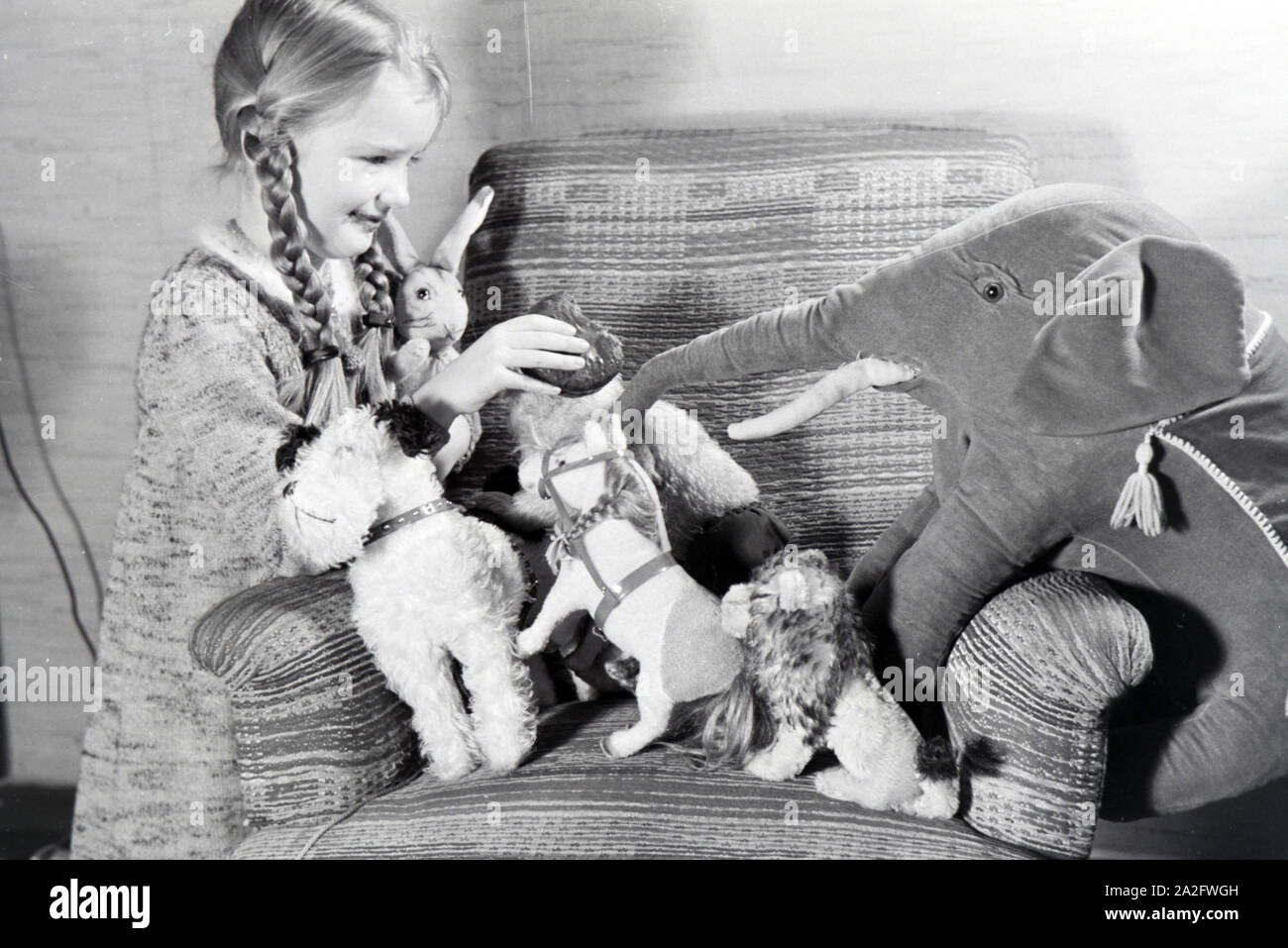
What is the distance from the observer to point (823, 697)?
904mm

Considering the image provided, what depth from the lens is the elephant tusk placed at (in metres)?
0.95

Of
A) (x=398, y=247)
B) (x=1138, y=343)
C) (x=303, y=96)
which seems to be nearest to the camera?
(x=1138, y=343)

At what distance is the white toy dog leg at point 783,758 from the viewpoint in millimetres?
937

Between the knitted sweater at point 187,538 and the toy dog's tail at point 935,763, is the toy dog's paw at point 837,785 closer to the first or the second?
the toy dog's tail at point 935,763

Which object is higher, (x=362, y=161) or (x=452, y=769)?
(x=362, y=161)

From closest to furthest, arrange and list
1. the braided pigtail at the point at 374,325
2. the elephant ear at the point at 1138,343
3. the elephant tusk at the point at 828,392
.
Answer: the elephant ear at the point at 1138,343 < the elephant tusk at the point at 828,392 < the braided pigtail at the point at 374,325

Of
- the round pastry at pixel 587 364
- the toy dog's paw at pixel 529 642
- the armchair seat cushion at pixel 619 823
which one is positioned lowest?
the armchair seat cushion at pixel 619 823

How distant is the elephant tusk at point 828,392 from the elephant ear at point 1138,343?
0.12 m

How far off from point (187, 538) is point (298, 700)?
0.21 meters

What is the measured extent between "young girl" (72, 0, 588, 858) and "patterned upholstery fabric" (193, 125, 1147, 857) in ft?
0.33

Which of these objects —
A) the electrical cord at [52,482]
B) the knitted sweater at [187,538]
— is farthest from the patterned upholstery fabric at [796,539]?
the electrical cord at [52,482]

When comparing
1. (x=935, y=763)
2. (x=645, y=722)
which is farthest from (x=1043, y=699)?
(x=645, y=722)

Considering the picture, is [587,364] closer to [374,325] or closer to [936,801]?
[374,325]

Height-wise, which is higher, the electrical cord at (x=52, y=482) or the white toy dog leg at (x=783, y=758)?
the electrical cord at (x=52, y=482)
